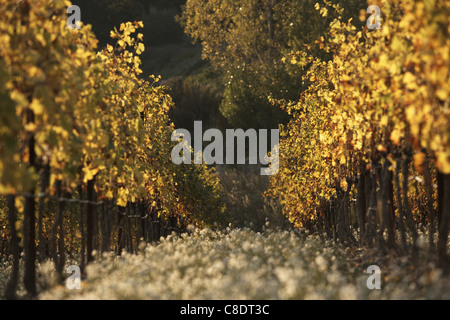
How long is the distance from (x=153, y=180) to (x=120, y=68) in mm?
3791

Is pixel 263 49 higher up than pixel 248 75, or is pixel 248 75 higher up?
pixel 263 49

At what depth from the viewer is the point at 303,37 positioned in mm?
45344

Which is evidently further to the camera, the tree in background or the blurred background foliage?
the tree in background

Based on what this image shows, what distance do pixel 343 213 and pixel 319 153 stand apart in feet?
7.70

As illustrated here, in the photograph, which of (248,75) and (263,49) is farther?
(263,49)

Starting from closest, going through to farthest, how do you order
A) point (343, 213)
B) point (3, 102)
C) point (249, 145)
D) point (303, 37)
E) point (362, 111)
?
point (3, 102)
point (362, 111)
point (343, 213)
point (303, 37)
point (249, 145)

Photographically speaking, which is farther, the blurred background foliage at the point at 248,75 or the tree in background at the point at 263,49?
the tree in background at the point at 263,49
